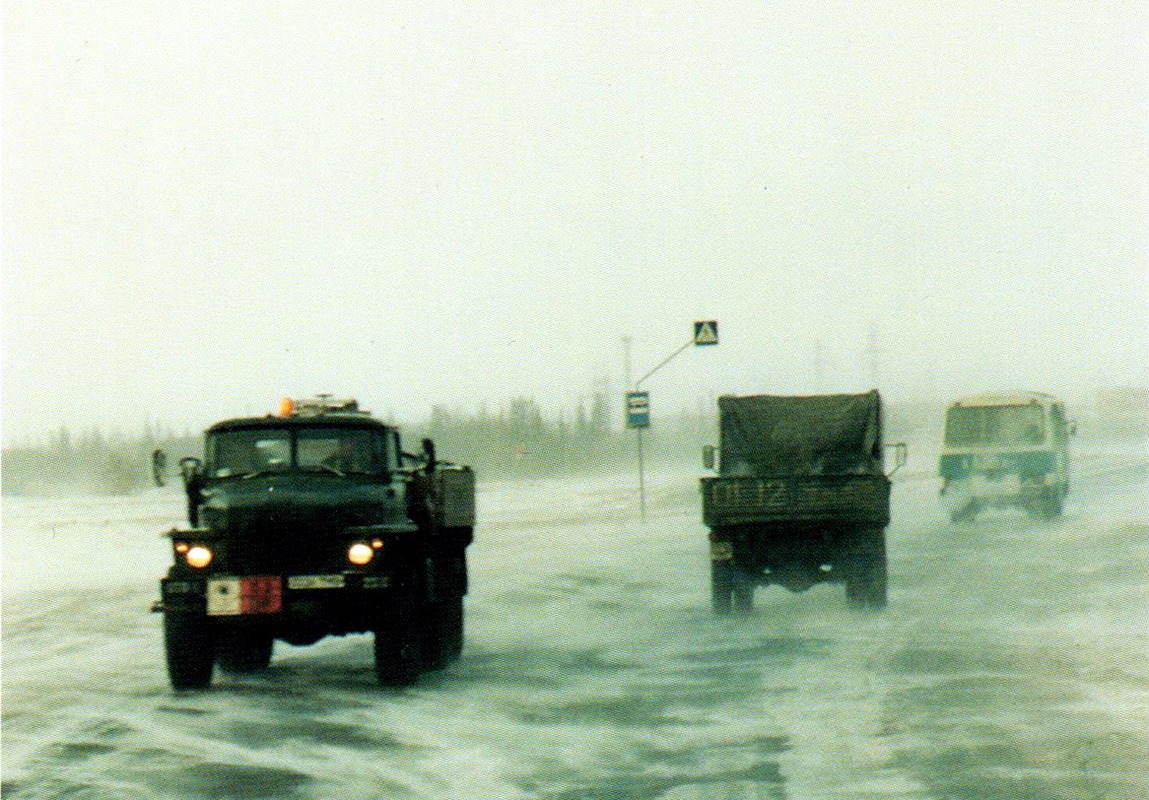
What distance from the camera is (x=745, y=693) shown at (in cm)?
1124

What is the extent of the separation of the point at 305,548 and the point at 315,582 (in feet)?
0.98

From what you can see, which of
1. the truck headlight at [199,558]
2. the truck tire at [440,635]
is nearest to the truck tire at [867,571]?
the truck tire at [440,635]

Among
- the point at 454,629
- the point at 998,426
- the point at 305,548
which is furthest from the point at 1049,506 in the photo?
the point at 305,548

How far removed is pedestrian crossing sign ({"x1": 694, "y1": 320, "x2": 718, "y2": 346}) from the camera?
32.1 m

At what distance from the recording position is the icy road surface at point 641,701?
27.1 feet

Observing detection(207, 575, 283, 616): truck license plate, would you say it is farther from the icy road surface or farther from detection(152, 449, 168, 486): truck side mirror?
detection(152, 449, 168, 486): truck side mirror

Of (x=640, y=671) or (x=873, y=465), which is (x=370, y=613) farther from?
(x=873, y=465)

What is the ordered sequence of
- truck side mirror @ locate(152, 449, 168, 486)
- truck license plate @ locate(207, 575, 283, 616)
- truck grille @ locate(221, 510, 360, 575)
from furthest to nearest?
1. truck side mirror @ locate(152, 449, 168, 486)
2. truck grille @ locate(221, 510, 360, 575)
3. truck license plate @ locate(207, 575, 283, 616)

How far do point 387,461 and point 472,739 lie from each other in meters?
4.21

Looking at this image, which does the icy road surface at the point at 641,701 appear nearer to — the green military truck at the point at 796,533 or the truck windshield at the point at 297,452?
the green military truck at the point at 796,533

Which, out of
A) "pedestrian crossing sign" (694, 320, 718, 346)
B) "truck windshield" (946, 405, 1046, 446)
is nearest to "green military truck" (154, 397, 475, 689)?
"pedestrian crossing sign" (694, 320, 718, 346)

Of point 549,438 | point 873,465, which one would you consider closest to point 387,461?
point 873,465

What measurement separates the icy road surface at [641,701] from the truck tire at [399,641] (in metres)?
0.22

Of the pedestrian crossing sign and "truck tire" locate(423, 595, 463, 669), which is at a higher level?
the pedestrian crossing sign
